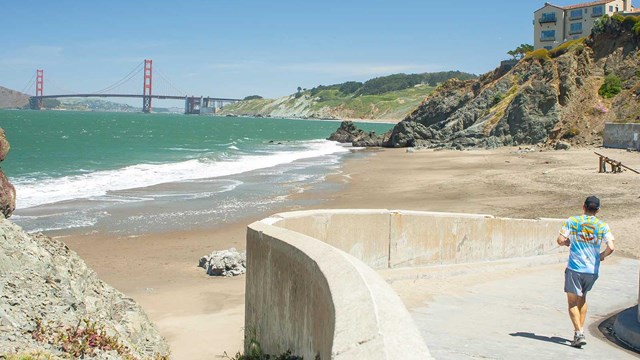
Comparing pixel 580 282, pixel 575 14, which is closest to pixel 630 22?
pixel 575 14

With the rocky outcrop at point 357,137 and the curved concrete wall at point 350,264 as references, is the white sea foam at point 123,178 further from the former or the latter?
the rocky outcrop at point 357,137

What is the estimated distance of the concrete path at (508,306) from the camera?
5867 millimetres

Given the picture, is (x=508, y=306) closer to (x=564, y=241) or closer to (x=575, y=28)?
(x=564, y=241)

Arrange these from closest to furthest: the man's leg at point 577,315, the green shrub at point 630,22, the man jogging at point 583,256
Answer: the man's leg at point 577,315
the man jogging at point 583,256
the green shrub at point 630,22

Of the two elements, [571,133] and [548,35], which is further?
[548,35]

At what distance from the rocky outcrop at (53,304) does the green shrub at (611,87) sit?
145 ft

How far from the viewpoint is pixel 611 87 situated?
4628 centimetres

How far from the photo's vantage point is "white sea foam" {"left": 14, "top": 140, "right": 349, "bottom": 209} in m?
27.1

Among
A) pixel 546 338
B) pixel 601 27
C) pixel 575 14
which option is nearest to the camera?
pixel 546 338

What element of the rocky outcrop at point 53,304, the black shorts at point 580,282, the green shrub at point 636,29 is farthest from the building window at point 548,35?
the rocky outcrop at point 53,304

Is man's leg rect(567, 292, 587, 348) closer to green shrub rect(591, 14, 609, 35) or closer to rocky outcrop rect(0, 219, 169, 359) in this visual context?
rocky outcrop rect(0, 219, 169, 359)

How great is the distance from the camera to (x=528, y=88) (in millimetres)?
49938

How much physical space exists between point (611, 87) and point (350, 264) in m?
46.3

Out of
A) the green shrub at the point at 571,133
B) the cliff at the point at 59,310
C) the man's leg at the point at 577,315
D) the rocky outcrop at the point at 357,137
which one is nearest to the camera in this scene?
the cliff at the point at 59,310
